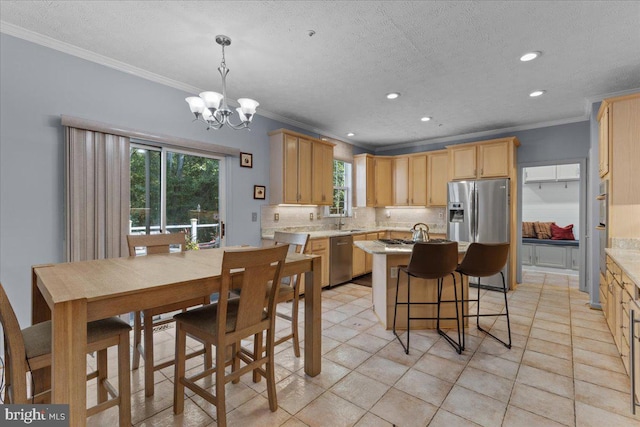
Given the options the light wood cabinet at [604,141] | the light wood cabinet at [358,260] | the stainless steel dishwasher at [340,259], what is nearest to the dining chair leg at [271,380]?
the stainless steel dishwasher at [340,259]

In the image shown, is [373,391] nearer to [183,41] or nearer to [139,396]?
[139,396]

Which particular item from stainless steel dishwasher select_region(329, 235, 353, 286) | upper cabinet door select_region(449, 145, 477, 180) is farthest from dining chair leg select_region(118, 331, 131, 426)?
upper cabinet door select_region(449, 145, 477, 180)

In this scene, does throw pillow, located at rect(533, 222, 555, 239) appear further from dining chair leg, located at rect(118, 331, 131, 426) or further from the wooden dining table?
dining chair leg, located at rect(118, 331, 131, 426)

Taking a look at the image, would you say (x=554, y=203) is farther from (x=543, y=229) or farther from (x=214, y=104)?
(x=214, y=104)

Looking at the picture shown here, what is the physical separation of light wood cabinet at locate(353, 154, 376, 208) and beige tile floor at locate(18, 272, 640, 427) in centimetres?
322

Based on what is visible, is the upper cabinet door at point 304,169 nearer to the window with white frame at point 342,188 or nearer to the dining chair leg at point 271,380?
the window with white frame at point 342,188

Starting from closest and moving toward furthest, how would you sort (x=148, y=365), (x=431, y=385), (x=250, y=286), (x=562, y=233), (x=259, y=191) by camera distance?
(x=250, y=286) < (x=148, y=365) < (x=431, y=385) < (x=259, y=191) < (x=562, y=233)

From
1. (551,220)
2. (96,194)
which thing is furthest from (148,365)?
(551,220)

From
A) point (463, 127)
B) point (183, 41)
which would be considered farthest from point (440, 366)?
point (463, 127)

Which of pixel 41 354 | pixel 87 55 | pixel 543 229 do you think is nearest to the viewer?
pixel 41 354

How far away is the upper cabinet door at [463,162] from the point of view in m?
5.06

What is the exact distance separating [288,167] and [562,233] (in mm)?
5895

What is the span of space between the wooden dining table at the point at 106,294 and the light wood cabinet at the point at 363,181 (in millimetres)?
3956

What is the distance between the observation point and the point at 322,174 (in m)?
5.00
